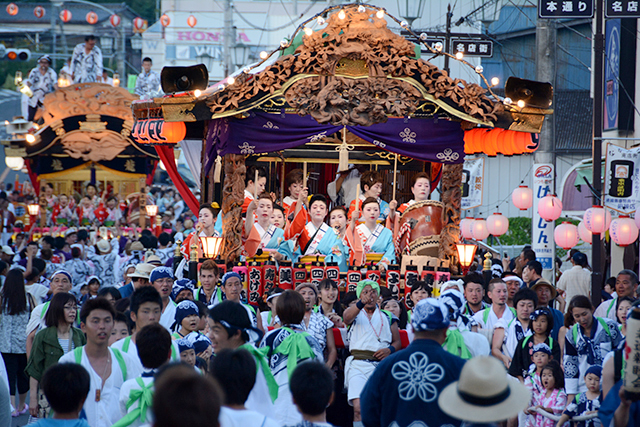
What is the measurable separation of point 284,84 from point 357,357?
13.4 ft

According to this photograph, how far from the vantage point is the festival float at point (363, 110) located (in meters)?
9.95

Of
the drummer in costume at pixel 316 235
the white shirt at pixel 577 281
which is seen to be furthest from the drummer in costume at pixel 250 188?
the white shirt at pixel 577 281

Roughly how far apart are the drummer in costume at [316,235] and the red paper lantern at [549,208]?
4344 mm

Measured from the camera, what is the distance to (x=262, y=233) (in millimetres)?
10531

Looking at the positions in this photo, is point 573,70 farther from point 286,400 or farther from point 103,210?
point 286,400

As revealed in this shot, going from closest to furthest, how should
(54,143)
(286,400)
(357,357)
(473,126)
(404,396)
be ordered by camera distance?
1. (404,396)
2. (286,400)
3. (357,357)
4. (473,126)
5. (54,143)

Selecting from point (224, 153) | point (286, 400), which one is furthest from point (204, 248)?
point (286, 400)

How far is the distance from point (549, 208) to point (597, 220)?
1571 millimetres

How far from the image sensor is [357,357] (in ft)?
23.9

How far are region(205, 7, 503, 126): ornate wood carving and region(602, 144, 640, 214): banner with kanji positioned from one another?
132 inches

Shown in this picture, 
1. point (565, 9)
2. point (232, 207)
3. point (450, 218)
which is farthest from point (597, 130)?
point (232, 207)

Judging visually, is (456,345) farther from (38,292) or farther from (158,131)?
(158,131)

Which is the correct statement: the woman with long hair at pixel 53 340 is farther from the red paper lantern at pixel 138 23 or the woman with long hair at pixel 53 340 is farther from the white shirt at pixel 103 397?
the red paper lantern at pixel 138 23

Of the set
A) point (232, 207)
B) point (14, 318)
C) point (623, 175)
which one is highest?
point (623, 175)
